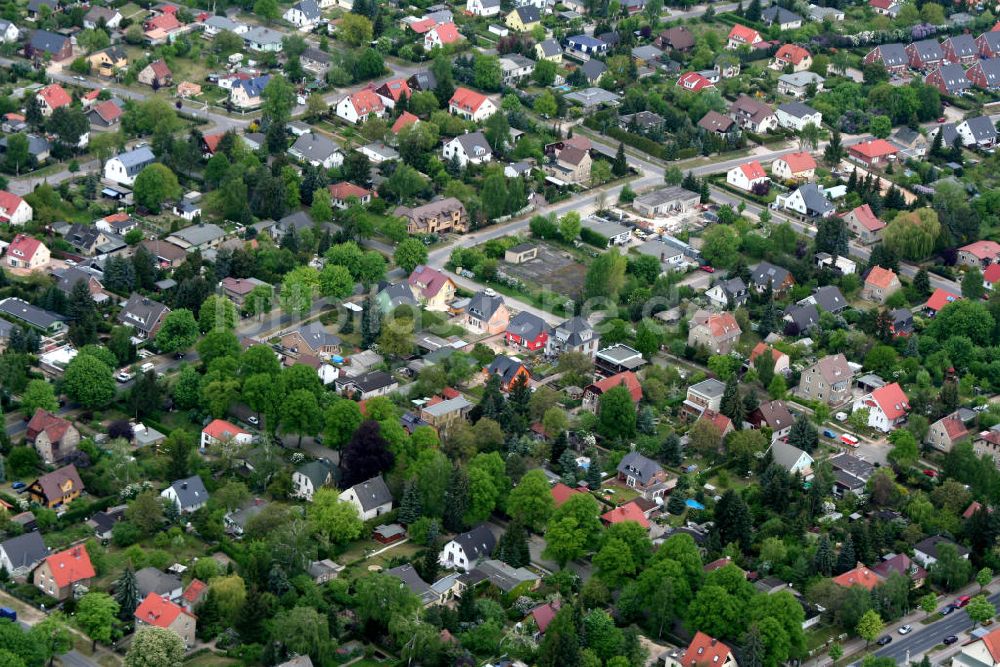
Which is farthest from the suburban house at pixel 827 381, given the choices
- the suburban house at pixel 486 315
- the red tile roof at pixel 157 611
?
the red tile roof at pixel 157 611

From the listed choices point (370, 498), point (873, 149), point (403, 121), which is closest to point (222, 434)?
point (370, 498)

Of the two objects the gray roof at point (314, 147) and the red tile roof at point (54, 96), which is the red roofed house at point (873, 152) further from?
the red tile roof at point (54, 96)

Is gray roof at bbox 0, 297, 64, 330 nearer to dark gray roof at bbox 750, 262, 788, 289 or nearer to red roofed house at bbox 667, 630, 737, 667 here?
dark gray roof at bbox 750, 262, 788, 289

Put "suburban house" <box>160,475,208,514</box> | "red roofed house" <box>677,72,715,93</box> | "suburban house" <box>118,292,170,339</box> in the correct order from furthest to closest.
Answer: "red roofed house" <box>677,72,715,93</box>
"suburban house" <box>118,292,170,339</box>
"suburban house" <box>160,475,208,514</box>

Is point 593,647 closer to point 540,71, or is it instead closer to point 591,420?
point 591,420

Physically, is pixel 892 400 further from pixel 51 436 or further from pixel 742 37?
pixel 742 37

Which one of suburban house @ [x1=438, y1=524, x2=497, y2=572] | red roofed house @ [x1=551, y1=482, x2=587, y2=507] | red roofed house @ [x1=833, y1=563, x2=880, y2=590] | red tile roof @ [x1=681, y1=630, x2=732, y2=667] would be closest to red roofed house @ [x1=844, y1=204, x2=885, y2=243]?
red roofed house @ [x1=551, y1=482, x2=587, y2=507]

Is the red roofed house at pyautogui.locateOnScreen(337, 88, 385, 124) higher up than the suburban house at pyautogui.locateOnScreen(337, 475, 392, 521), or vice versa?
the suburban house at pyautogui.locateOnScreen(337, 475, 392, 521)
